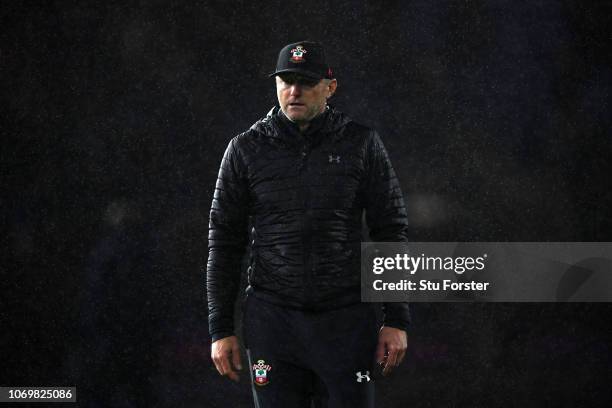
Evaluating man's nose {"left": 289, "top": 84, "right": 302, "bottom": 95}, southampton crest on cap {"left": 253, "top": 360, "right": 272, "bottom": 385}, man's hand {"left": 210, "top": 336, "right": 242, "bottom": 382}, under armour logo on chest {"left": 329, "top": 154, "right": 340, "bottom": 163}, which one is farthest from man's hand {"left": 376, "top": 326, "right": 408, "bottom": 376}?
man's nose {"left": 289, "top": 84, "right": 302, "bottom": 95}

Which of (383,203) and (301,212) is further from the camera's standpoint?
(383,203)

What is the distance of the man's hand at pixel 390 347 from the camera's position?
11.4ft

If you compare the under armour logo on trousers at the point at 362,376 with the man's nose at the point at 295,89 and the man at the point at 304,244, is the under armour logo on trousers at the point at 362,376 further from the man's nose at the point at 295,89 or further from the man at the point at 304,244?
the man's nose at the point at 295,89

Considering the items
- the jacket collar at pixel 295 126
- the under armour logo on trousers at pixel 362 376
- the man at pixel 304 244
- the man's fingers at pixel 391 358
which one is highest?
the jacket collar at pixel 295 126

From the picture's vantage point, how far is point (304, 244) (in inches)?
135

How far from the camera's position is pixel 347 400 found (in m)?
3.42

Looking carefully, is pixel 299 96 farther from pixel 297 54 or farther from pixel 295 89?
pixel 297 54

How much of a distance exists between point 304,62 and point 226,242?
0.95m

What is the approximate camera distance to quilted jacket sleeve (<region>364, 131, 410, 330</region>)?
3574mm

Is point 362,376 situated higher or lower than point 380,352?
lower

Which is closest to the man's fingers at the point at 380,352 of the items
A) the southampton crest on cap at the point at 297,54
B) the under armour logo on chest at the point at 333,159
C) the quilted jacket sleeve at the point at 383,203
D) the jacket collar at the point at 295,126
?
the quilted jacket sleeve at the point at 383,203

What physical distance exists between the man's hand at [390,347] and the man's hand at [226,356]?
688 millimetres

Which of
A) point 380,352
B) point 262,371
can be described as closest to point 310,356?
point 262,371

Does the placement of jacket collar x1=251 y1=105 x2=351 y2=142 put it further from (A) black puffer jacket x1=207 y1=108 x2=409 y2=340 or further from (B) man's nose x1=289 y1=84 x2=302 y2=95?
(B) man's nose x1=289 y1=84 x2=302 y2=95
